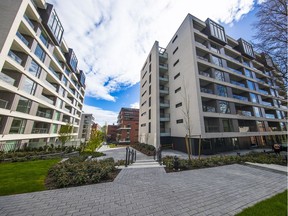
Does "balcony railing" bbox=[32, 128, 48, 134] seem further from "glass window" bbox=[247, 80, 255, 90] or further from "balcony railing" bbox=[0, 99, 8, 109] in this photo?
"glass window" bbox=[247, 80, 255, 90]

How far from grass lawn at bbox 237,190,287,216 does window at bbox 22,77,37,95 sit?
22930mm

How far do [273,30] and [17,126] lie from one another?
97.9ft

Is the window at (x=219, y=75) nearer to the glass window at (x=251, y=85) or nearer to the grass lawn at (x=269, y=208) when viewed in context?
the glass window at (x=251, y=85)

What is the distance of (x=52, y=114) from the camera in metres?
22.4

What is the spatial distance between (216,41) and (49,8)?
28.8m

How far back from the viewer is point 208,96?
54.7 feet

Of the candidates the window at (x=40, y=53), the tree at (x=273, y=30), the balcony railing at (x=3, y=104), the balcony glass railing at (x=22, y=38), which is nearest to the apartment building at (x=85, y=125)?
the window at (x=40, y=53)

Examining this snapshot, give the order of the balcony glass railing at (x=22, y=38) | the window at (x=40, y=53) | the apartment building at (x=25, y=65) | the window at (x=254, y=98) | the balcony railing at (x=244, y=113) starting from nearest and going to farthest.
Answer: the apartment building at (x=25, y=65)
the balcony glass railing at (x=22, y=38)
the window at (x=40, y=53)
the balcony railing at (x=244, y=113)
the window at (x=254, y=98)

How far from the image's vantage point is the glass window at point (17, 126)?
543 inches

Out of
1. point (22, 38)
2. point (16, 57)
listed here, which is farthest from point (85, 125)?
point (22, 38)

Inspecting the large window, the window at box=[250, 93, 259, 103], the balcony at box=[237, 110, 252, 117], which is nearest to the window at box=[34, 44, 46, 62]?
the large window

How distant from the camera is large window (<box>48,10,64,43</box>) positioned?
18.0 meters

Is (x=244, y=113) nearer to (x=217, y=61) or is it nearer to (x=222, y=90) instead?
(x=222, y=90)

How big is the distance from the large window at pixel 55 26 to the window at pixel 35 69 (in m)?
6.58
